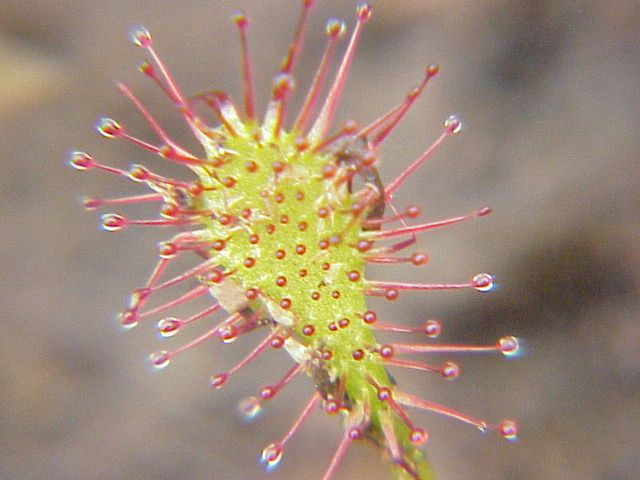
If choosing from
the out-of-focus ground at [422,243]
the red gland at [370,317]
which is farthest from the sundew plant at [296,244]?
the out-of-focus ground at [422,243]

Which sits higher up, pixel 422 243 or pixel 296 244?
pixel 296 244

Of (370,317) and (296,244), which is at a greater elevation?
(296,244)

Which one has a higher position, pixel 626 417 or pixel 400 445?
pixel 400 445

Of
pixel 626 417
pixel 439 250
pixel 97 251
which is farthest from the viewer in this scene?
pixel 97 251

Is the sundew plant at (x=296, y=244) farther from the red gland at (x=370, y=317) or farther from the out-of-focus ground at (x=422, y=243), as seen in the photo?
the out-of-focus ground at (x=422, y=243)

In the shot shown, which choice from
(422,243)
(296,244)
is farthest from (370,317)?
(422,243)

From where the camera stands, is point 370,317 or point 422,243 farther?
point 422,243

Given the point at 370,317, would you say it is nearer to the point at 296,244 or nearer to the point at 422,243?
the point at 296,244

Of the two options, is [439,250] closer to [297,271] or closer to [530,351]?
[530,351]

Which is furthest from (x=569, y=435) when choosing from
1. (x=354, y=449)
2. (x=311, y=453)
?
(x=311, y=453)
